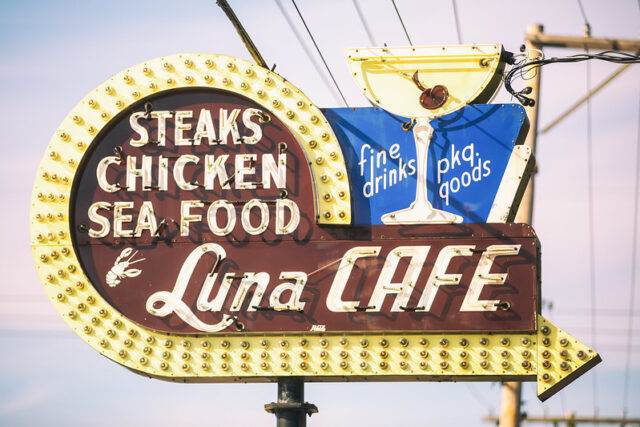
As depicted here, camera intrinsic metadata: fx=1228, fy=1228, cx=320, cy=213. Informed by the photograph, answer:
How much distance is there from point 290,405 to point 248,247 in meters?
1.76

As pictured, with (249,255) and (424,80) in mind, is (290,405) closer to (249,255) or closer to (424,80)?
(249,255)

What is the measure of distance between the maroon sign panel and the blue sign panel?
273mm

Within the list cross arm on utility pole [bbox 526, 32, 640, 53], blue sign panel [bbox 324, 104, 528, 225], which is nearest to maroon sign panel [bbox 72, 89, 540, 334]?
blue sign panel [bbox 324, 104, 528, 225]

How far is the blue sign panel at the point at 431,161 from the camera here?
43.2 feet

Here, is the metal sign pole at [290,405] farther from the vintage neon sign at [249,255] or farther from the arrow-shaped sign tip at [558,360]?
the arrow-shaped sign tip at [558,360]

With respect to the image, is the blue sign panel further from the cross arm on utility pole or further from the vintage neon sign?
the cross arm on utility pole

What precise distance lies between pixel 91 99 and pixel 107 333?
2.67m

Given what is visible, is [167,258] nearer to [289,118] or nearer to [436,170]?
[289,118]

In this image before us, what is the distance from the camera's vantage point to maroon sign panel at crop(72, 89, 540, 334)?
1284 centimetres

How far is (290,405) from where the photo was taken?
42.3ft

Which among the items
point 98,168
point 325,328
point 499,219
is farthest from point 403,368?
point 98,168

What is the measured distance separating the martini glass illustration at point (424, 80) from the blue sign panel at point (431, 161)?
1.6 inches

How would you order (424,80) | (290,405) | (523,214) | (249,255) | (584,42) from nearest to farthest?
(290,405) < (584,42) < (249,255) < (424,80) < (523,214)

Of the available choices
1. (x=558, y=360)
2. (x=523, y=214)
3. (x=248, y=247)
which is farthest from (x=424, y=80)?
(x=523, y=214)
